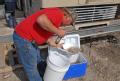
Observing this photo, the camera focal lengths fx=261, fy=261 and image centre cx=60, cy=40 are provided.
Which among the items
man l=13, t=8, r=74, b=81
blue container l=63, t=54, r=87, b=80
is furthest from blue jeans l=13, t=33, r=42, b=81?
blue container l=63, t=54, r=87, b=80

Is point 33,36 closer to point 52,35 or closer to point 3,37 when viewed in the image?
point 52,35

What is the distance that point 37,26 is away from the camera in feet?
12.1

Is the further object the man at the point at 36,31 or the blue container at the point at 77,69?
the blue container at the point at 77,69

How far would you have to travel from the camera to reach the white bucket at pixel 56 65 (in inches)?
158

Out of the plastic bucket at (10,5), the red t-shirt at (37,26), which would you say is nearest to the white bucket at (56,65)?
the red t-shirt at (37,26)

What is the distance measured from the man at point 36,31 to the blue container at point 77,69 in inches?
25.8

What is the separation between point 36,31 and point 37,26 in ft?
0.26

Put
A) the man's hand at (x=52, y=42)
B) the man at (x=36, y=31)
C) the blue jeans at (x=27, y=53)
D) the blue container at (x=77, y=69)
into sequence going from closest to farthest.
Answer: the man at (x=36, y=31) → the blue jeans at (x=27, y=53) → the man's hand at (x=52, y=42) → the blue container at (x=77, y=69)

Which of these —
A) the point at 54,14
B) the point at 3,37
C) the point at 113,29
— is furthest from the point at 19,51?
the point at 113,29

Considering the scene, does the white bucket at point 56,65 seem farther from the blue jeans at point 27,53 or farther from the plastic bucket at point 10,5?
the plastic bucket at point 10,5

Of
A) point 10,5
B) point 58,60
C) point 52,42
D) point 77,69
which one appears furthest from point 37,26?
point 10,5

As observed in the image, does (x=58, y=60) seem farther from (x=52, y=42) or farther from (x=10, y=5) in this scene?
(x=10, y=5)

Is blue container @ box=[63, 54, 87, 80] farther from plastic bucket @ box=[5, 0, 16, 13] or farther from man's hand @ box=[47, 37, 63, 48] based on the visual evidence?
plastic bucket @ box=[5, 0, 16, 13]

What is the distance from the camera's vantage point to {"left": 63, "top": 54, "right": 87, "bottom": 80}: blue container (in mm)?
4582
